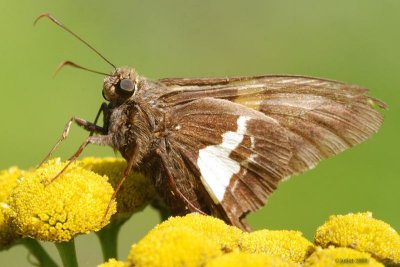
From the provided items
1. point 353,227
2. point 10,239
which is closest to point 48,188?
point 10,239

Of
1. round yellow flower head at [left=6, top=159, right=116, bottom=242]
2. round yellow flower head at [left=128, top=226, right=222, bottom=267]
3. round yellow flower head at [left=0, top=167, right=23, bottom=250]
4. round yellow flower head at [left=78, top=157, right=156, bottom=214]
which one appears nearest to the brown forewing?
round yellow flower head at [left=78, top=157, right=156, bottom=214]

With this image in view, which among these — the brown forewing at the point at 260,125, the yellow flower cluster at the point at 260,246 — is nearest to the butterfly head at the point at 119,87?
the brown forewing at the point at 260,125

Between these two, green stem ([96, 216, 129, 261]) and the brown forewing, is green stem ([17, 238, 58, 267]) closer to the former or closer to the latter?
green stem ([96, 216, 129, 261])

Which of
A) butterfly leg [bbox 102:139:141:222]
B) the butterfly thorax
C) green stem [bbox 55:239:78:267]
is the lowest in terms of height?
green stem [bbox 55:239:78:267]

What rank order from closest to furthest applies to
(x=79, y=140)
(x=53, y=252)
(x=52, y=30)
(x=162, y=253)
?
(x=162, y=253)
(x=53, y=252)
(x=79, y=140)
(x=52, y=30)

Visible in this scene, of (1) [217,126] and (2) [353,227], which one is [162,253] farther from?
(1) [217,126]

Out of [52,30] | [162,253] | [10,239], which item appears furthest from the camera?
[52,30]

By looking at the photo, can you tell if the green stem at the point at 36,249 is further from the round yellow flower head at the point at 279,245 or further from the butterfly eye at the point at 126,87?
the round yellow flower head at the point at 279,245
